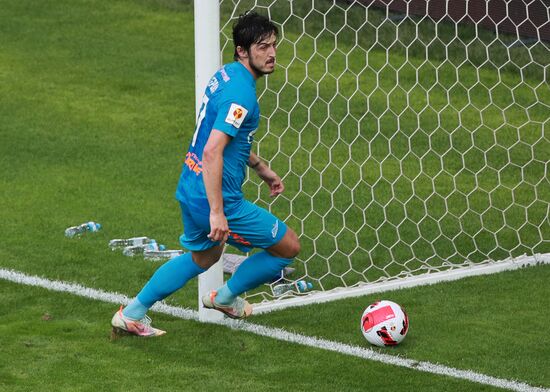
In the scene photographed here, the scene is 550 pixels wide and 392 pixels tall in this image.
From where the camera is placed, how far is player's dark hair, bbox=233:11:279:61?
5879mm

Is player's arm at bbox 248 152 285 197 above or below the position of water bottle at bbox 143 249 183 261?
above

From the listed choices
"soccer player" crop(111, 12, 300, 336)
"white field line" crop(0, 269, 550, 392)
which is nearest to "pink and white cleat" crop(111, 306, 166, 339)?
"soccer player" crop(111, 12, 300, 336)

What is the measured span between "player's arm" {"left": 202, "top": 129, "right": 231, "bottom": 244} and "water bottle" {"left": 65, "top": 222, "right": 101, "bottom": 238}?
276 cm

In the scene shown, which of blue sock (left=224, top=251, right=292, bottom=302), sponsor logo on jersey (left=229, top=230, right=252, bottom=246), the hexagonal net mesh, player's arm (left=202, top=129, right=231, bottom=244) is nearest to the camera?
player's arm (left=202, top=129, right=231, bottom=244)

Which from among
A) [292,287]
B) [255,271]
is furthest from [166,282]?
[292,287]

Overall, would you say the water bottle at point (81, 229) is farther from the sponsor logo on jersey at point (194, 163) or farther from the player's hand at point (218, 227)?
the player's hand at point (218, 227)

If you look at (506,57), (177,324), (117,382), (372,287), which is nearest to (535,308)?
(372,287)

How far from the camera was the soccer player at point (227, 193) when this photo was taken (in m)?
5.77

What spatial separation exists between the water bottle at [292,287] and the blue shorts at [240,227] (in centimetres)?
110

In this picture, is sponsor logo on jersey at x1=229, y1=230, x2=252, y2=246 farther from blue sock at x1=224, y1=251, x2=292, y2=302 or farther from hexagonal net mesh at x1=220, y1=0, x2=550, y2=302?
hexagonal net mesh at x1=220, y1=0, x2=550, y2=302

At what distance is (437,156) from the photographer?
9961 millimetres

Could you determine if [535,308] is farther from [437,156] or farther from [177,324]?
[437,156]

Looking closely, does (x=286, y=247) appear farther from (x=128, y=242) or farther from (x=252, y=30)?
(x=128, y=242)

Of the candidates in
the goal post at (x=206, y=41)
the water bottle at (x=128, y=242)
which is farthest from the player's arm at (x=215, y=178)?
the water bottle at (x=128, y=242)
